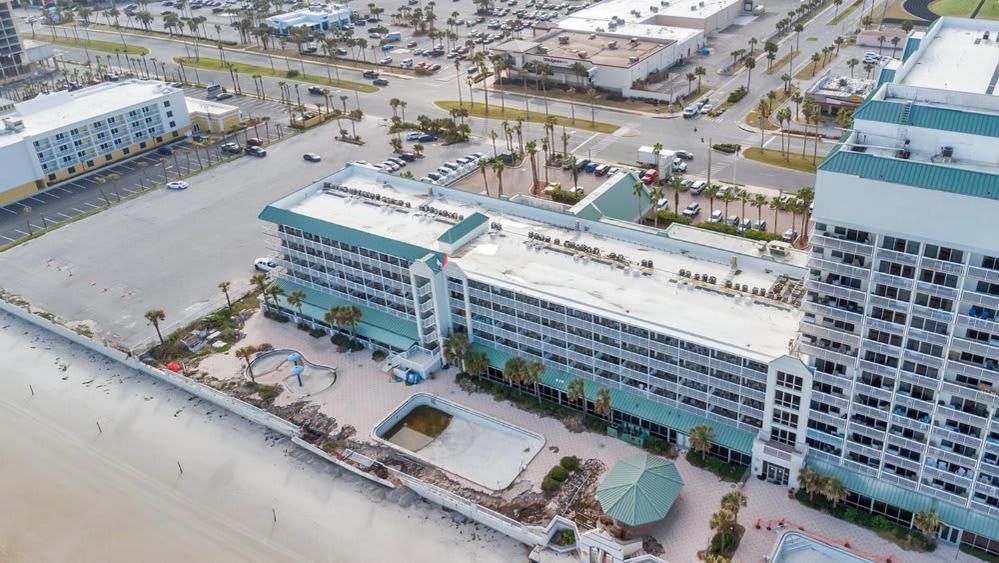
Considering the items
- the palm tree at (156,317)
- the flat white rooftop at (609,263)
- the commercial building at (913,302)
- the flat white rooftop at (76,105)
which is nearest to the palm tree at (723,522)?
the commercial building at (913,302)

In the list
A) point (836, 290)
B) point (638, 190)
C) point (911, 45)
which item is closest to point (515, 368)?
point (836, 290)

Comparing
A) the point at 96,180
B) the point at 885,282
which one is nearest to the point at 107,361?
the point at 96,180

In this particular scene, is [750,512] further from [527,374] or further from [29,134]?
[29,134]

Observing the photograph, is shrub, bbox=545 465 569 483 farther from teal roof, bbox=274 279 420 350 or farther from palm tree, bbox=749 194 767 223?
palm tree, bbox=749 194 767 223

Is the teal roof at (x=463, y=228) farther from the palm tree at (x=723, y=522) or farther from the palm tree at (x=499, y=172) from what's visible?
the palm tree at (x=723, y=522)

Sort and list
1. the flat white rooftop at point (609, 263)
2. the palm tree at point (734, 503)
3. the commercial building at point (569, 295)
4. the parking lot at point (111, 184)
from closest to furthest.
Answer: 1. the palm tree at point (734, 503)
2. the commercial building at point (569, 295)
3. the flat white rooftop at point (609, 263)
4. the parking lot at point (111, 184)
